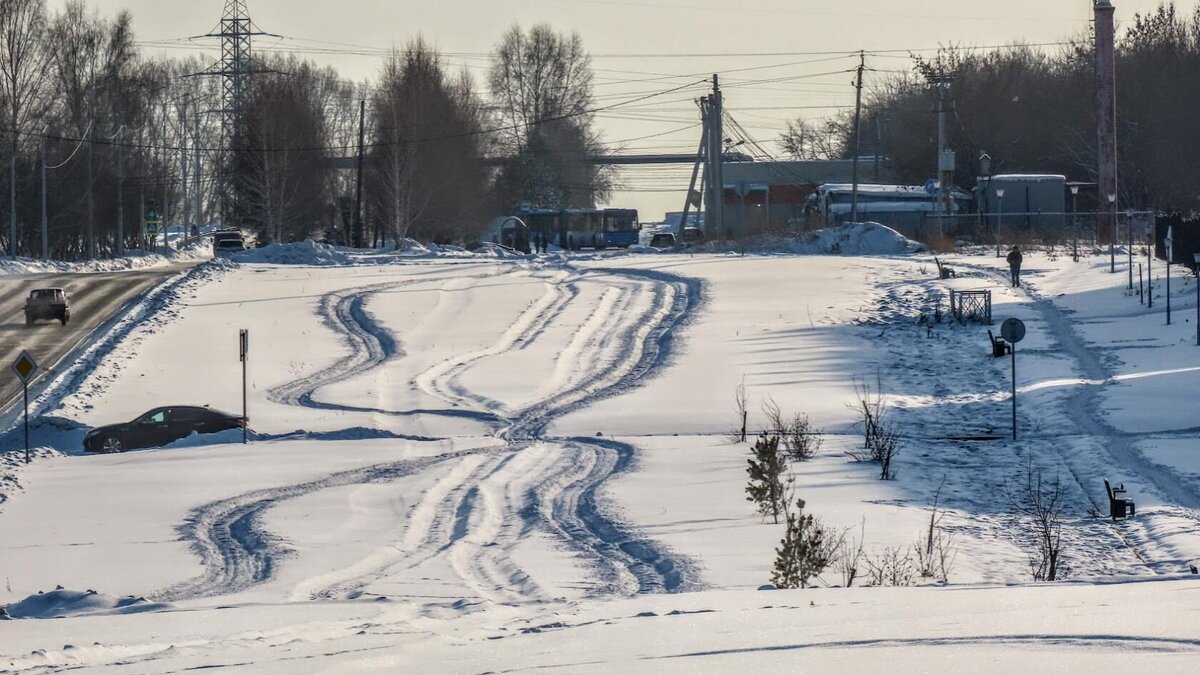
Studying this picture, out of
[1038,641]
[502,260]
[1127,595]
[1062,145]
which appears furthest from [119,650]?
[1062,145]

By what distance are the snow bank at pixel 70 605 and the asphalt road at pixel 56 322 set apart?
742 inches

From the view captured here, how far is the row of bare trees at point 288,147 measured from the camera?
2894 inches

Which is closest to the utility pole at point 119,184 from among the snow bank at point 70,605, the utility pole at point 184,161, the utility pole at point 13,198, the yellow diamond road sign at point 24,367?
the utility pole at point 13,198

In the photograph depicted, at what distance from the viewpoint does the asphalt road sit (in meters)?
35.9

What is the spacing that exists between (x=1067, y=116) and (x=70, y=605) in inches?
3582

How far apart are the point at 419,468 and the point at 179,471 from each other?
341cm

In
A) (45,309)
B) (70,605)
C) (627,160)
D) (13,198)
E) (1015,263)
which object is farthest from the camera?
(627,160)

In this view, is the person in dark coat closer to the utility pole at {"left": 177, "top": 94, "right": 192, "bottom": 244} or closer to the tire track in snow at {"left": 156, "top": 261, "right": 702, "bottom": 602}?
the tire track in snow at {"left": 156, "top": 261, "right": 702, "bottom": 602}

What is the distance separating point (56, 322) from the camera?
43250mm

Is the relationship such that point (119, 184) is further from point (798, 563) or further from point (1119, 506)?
point (798, 563)

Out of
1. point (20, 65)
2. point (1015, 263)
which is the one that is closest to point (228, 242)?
point (20, 65)

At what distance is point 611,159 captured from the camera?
403 ft

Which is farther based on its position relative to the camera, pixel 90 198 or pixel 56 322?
pixel 90 198

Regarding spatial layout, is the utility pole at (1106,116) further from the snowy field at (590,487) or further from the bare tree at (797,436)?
the bare tree at (797,436)
